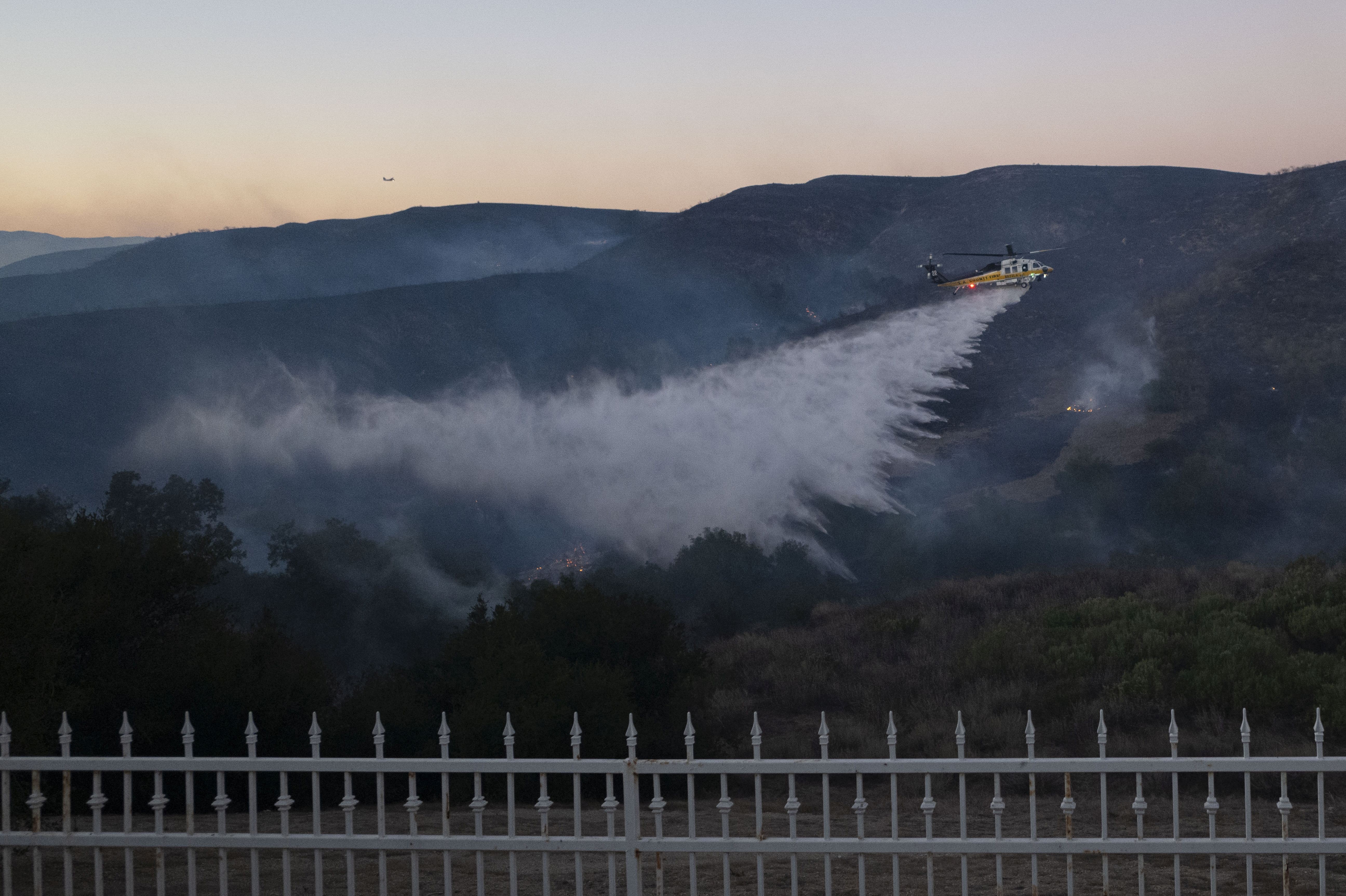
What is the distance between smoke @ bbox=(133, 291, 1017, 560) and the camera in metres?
55.6

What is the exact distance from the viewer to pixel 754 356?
290 feet

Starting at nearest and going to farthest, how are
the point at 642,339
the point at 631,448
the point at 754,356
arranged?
1. the point at 631,448
2. the point at 754,356
3. the point at 642,339

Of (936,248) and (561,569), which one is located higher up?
(936,248)

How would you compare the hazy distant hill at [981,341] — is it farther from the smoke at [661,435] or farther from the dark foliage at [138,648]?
the dark foliage at [138,648]

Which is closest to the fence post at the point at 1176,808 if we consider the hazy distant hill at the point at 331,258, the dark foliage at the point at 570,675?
the dark foliage at the point at 570,675

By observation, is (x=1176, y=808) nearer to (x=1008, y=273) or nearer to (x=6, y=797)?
(x=6, y=797)

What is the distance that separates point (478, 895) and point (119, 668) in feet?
31.6

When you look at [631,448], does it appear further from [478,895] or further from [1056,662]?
[478,895]

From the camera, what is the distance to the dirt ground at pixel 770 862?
30.7 ft

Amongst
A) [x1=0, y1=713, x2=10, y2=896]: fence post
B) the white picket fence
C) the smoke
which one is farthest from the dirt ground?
the smoke

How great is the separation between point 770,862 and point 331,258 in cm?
14969

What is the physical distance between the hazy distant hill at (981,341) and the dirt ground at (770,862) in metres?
32.0

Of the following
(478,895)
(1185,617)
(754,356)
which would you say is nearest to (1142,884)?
(478,895)

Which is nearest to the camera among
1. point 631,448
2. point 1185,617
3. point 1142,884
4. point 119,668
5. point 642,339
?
point 1142,884
